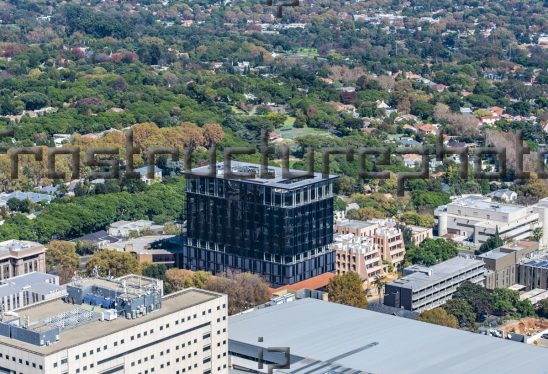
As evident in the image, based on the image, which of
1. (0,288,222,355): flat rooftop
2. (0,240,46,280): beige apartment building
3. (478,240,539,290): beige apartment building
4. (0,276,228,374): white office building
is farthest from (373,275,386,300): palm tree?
(0,288,222,355): flat rooftop

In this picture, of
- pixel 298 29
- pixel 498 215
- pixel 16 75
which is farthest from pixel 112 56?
pixel 498 215

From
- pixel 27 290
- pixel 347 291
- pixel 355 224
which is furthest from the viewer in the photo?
pixel 355 224

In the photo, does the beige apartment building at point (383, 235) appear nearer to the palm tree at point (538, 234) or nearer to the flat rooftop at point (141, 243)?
the palm tree at point (538, 234)

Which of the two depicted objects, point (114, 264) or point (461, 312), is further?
point (114, 264)

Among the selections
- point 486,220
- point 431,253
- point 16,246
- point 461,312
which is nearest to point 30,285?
point 16,246

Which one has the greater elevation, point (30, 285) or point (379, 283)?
point (30, 285)

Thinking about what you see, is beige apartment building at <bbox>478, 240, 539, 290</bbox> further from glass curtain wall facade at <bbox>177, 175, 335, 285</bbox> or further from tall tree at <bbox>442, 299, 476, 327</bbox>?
glass curtain wall facade at <bbox>177, 175, 335, 285</bbox>

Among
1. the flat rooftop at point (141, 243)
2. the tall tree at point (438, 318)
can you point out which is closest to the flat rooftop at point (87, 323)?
the tall tree at point (438, 318)

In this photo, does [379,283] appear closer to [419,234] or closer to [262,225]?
[262,225]
